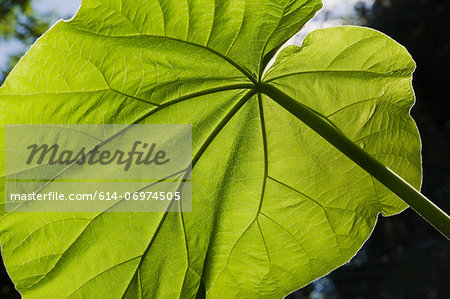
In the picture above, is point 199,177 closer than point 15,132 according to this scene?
No

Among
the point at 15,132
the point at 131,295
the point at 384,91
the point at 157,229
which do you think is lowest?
the point at 131,295

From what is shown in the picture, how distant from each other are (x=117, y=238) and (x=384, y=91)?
599 millimetres

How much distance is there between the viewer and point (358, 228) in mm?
1029

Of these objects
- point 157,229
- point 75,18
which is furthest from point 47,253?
point 75,18

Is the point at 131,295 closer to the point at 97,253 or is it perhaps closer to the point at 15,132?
the point at 97,253

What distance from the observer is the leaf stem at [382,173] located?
68cm
